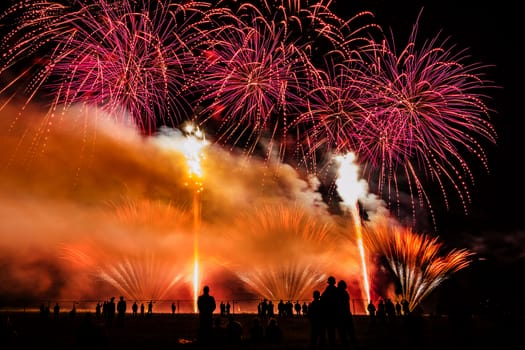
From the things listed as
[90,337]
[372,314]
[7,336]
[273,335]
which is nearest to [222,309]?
[372,314]

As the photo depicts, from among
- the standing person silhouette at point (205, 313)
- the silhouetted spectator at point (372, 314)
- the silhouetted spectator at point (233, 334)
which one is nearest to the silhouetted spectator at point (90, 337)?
the standing person silhouette at point (205, 313)

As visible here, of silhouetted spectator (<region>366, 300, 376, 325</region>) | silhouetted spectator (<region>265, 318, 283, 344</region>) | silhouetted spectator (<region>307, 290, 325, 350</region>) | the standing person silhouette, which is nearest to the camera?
silhouetted spectator (<region>307, 290, 325, 350</region>)

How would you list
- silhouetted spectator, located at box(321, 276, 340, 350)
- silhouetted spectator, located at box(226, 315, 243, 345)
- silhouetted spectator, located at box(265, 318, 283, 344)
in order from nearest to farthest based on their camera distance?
silhouetted spectator, located at box(321, 276, 340, 350), silhouetted spectator, located at box(226, 315, 243, 345), silhouetted spectator, located at box(265, 318, 283, 344)

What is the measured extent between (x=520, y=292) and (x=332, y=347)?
83.0 m

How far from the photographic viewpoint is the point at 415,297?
35.2m

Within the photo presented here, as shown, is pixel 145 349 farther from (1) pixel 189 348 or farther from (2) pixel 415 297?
(2) pixel 415 297

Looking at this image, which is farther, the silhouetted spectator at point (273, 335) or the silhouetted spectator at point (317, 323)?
the silhouetted spectator at point (273, 335)

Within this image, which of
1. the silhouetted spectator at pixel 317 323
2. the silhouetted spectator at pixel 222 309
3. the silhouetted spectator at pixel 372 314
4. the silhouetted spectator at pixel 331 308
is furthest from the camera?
the silhouetted spectator at pixel 222 309

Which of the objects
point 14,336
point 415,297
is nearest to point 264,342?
point 14,336

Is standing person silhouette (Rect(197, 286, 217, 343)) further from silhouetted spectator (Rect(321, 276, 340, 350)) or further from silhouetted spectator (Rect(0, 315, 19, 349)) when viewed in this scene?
silhouetted spectator (Rect(0, 315, 19, 349))

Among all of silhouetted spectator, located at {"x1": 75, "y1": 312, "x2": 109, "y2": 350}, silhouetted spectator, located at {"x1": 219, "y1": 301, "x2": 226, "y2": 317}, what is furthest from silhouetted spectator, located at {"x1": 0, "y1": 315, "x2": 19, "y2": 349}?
silhouetted spectator, located at {"x1": 219, "y1": 301, "x2": 226, "y2": 317}

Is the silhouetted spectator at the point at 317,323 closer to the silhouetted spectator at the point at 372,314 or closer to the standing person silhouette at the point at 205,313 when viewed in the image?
the standing person silhouette at the point at 205,313

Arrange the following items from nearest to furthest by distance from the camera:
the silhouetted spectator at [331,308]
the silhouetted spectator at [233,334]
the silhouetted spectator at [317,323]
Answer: the silhouetted spectator at [331,308]
the silhouetted spectator at [317,323]
the silhouetted spectator at [233,334]

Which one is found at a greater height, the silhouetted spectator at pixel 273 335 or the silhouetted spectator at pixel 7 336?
the silhouetted spectator at pixel 7 336
